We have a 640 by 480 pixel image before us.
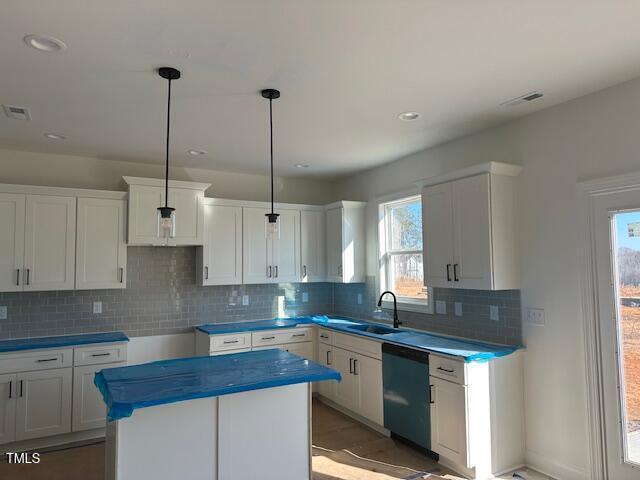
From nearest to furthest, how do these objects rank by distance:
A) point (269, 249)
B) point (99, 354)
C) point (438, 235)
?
1. point (438, 235)
2. point (99, 354)
3. point (269, 249)

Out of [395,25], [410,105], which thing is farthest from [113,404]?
[410,105]

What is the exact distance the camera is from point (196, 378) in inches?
101

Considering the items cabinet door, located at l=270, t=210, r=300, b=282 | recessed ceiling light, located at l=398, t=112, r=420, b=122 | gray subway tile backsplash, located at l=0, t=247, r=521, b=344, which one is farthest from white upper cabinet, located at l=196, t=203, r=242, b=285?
recessed ceiling light, located at l=398, t=112, r=420, b=122

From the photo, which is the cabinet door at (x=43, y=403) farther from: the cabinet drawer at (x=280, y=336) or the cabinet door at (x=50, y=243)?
the cabinet drawer at (x=280, y=336)

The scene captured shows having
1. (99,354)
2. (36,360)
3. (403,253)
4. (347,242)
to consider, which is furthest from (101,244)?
(403,253)

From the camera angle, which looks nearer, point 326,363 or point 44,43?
point 44,43

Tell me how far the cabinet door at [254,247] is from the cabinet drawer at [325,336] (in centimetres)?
87

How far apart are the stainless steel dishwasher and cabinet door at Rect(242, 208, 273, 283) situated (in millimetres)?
1833

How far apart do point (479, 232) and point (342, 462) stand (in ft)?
7.12

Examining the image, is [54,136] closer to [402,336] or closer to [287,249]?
[287,249]

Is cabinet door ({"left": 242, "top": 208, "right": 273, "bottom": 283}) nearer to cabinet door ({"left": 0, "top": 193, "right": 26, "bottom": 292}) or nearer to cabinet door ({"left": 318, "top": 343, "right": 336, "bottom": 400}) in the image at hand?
cabinet door ({"left": 318, "top": 343, "right": 336, "bottom": 400})

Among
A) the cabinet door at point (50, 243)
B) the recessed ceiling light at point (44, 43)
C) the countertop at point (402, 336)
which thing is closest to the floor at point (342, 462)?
the countertop at point (402, 336)

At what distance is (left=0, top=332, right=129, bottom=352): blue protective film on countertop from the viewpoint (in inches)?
149

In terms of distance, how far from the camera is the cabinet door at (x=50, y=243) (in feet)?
13.2
